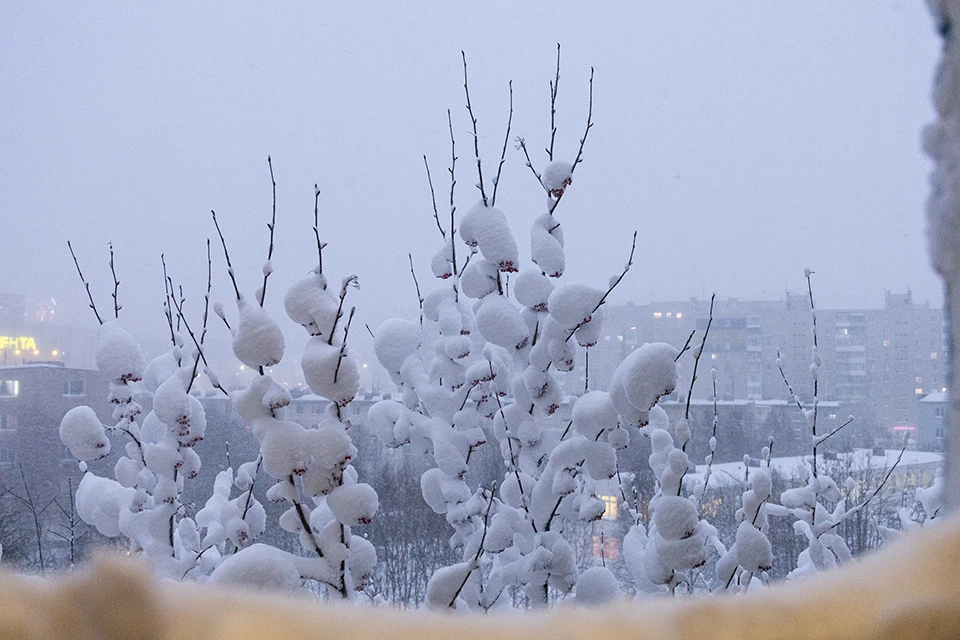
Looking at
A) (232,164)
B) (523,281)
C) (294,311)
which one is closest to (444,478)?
(523,281)

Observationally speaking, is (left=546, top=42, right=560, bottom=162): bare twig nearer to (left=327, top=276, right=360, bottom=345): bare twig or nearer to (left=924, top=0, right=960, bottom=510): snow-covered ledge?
(left=327, top=276, right=360, bottom=345): bare twig

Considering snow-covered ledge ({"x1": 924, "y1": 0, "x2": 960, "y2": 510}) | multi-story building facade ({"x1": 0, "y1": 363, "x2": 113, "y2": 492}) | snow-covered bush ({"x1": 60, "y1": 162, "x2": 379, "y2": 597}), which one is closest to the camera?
snow-covered ledge ({"x1": 924, "y1": 0, "x2": 960, "y2": 510})

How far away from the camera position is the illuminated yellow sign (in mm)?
5207

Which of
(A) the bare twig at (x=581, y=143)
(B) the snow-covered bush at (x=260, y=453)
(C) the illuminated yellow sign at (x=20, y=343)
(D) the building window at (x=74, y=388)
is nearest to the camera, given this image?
(B) the snow-covered bush at (x=260, y=453)

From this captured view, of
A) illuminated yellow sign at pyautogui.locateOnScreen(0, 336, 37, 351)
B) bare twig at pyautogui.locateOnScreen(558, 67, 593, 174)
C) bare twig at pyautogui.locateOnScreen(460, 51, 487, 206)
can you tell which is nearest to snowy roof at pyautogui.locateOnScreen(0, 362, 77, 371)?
illuminated yellow sign at pyautogui.locateOnScreen(0, 336, 37, 351)

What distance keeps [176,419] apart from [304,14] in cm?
1742

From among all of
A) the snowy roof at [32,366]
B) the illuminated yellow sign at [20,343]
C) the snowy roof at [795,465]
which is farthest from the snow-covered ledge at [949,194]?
the snowy roof at [32,366]

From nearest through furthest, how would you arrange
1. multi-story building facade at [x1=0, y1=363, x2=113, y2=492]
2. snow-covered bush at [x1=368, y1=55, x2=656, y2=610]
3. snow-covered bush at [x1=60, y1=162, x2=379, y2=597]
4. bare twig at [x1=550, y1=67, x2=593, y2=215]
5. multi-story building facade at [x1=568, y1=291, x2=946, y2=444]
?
snow-covered bush at [x1=60, y1=162, x2=379, y2=597] < snow-covered bush at [x1=368, y1=55, x2=656, y2=610] < bare twig at [x1=550, y1=67, x2=593, y2=215] < multi-story building facade at [x1=568, y1=291, x2=946, y2=444] < multi-story building facade at [x1=0, y1=363, x2=113, y2=492]

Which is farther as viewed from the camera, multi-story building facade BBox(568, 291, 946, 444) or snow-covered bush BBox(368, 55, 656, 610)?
multi-story building facade BBox(568, 291, 946, 444)

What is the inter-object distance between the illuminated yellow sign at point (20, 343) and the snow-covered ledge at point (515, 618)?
5.79 metres

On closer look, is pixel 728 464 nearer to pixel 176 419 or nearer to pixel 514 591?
pixel 514 591

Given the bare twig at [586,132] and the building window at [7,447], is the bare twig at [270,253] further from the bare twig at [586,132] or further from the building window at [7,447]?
the building window at [7,447]

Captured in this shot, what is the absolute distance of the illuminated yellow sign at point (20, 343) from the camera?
5.21 m

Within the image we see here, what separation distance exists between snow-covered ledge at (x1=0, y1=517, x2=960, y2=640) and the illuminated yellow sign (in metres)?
5.79
